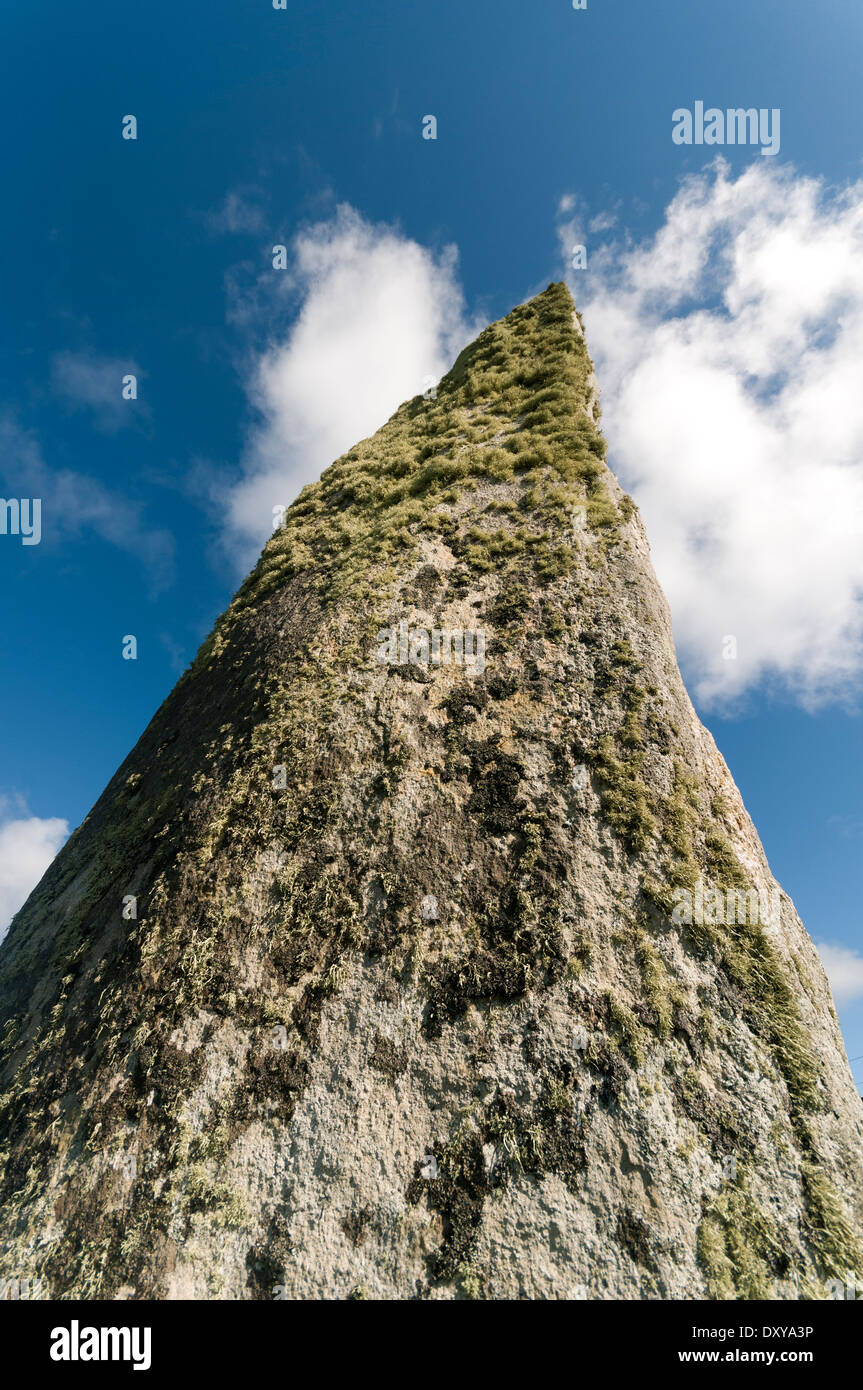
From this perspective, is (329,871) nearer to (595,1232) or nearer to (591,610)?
(595,1232)

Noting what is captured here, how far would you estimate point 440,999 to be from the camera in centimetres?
664

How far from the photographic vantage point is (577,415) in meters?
12.9

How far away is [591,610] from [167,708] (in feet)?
30.1

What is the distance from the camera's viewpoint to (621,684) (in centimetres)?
895

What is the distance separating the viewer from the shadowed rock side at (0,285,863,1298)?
17.6 feet

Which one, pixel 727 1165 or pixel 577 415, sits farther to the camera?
pixel 577 415

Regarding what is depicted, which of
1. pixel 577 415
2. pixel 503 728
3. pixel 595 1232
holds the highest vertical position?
pixel 577 415

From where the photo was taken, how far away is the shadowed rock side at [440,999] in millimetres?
5371
